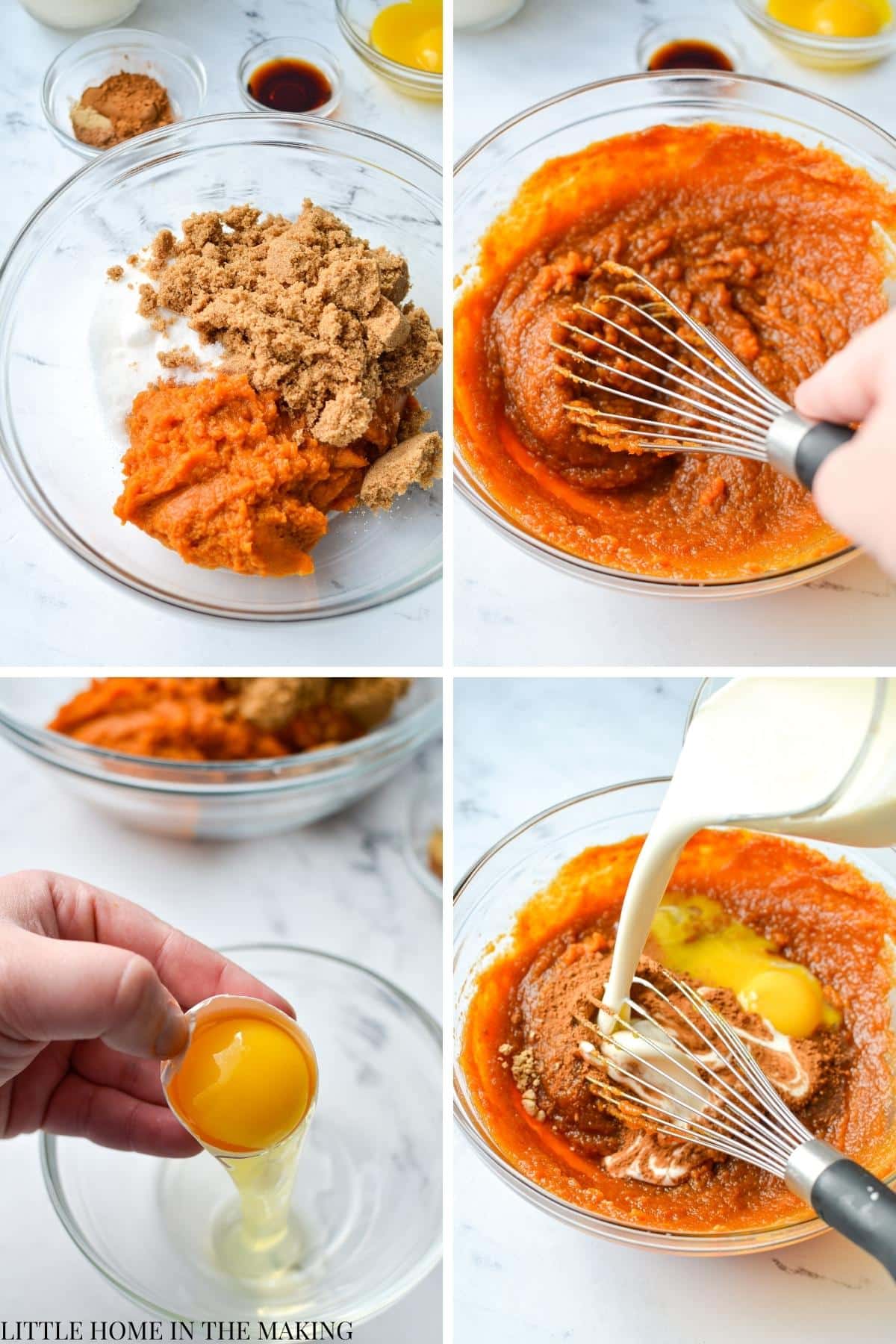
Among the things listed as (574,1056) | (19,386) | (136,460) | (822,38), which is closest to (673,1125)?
(574,1056)


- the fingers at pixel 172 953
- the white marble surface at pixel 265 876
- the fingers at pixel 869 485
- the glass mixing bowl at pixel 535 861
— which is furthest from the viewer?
the white marble surface at pixel 265 876

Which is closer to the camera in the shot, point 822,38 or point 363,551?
point 363,551

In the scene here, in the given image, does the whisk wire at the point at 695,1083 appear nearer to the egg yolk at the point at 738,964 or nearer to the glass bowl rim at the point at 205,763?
the egg yolk at the point at 738,964

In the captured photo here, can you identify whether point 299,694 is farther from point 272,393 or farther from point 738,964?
point 738,964

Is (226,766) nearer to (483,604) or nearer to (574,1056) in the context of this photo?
(483,604)

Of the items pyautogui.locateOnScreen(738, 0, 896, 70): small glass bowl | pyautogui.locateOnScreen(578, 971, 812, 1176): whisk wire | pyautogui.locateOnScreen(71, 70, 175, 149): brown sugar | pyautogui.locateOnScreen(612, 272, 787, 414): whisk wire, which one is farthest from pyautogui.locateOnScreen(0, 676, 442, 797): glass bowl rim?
pyautogui.locateOnScreen(738, 0, 896, 70): small glass bowl

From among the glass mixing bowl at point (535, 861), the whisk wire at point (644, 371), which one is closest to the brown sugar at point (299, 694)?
the glass mixing bowl at point (535, 861)

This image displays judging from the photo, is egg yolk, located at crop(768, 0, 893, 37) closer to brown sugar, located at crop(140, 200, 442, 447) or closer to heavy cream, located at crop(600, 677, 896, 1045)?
brown sugar, located at crop(140, 200, 442, 447)
